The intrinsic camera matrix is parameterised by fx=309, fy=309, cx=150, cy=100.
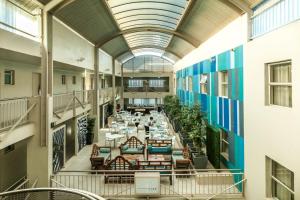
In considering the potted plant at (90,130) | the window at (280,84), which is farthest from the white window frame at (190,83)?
the window at (280,84)

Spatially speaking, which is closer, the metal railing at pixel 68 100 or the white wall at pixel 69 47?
the white wall at pixel 69 47

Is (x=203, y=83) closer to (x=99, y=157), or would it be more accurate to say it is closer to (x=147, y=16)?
(x=147, y=16)

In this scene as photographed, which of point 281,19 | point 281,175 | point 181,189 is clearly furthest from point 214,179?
point 281,19

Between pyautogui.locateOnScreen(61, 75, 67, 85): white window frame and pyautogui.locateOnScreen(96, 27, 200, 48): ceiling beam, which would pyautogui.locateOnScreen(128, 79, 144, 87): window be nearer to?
pyautogui.locateOnScreen(96, 27, 200, 48): ceiling beam

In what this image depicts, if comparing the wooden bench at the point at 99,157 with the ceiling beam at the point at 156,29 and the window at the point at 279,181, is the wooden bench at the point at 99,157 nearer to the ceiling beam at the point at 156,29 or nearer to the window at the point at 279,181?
the window at the point at 279,181

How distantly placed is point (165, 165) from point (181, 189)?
1.51m

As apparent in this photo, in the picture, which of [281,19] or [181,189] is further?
[181,189]

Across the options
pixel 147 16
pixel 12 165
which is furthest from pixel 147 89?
pixel 12 165

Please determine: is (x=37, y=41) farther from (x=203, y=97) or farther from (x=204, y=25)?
(x=203, y=97)

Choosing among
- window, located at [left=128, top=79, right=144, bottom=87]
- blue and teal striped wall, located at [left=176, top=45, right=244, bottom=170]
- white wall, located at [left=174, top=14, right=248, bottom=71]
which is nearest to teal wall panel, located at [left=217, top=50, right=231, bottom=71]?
blue and teal striped wall, located at [left=176, top=45, right=244, bottom=170]

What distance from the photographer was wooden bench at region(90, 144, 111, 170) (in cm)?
1434

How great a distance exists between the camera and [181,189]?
12.4 meters

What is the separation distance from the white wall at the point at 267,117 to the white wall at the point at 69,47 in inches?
313

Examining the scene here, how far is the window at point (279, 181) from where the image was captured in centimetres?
855
